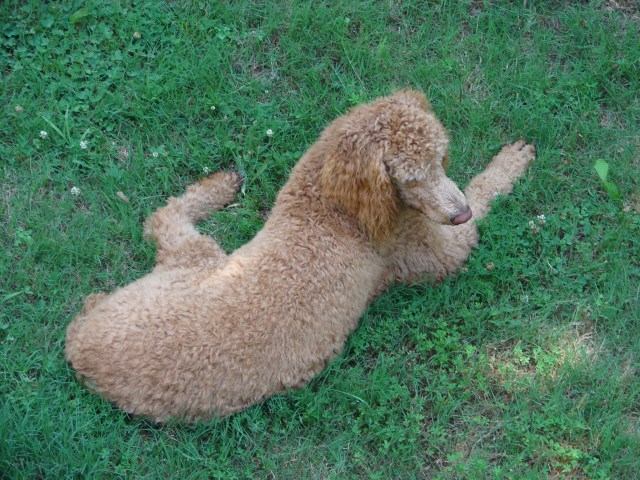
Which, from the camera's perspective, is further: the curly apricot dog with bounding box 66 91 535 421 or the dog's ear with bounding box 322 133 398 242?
the dog's ear with bounding box 322 133 398 242

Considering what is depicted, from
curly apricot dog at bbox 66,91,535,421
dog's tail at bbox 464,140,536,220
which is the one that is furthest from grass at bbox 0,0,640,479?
curly apricot dog at bbox 66,91,535,421

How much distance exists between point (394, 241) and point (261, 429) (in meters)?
1.27

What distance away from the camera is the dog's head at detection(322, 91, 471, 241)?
13.1 ft

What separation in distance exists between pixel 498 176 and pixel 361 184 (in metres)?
1.28

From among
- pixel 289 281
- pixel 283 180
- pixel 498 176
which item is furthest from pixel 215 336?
pixel 498 176

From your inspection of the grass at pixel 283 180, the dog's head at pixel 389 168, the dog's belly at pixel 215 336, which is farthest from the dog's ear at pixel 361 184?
the grass at pixel 283 180

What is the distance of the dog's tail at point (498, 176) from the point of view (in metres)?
4.87

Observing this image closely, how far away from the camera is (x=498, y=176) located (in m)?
4.95

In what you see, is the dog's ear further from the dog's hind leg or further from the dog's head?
the dog's hind leg

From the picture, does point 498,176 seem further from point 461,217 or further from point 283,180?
point 283,180

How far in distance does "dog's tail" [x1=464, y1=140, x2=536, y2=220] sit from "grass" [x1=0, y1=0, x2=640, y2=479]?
90mm

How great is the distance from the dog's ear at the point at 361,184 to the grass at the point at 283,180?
2.16 feet

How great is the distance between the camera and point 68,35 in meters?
5.34

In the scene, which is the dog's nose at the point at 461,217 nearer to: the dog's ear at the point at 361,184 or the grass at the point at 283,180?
the dog's ear at the point at 361,184
